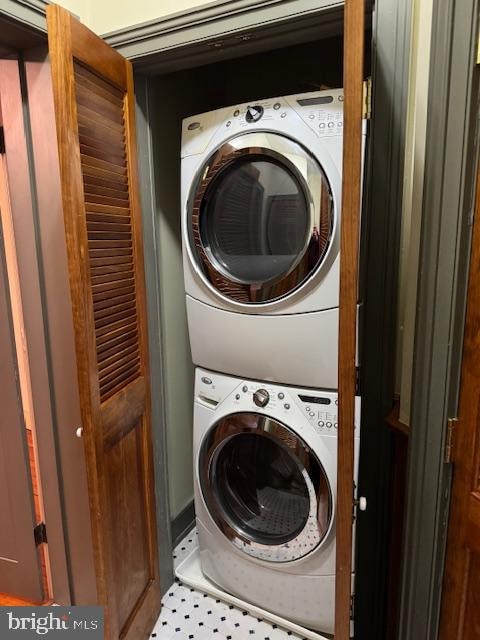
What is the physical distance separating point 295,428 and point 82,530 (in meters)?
0.89

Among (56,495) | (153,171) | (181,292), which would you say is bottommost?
(56,495)

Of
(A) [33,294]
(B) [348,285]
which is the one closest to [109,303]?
(A) [33,294]

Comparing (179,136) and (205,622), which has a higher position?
(179,136)

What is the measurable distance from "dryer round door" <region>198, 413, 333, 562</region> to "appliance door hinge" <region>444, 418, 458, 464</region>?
17.2 inches

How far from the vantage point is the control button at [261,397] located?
1469 mm

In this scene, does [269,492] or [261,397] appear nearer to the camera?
[261,397]

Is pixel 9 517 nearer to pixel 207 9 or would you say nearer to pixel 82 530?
pixel 82 530

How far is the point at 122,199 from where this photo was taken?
135 cm

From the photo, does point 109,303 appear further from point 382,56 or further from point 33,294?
point 382,56

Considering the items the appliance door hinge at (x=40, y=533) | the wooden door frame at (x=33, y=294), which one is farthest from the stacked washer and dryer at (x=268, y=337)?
the appliance door hinge at (x=40, y=533)

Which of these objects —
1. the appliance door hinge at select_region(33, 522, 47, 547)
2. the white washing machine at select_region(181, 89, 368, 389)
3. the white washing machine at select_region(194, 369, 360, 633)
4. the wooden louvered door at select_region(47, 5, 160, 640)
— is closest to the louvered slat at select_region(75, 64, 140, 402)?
the wooden louvered door at select_region(47, 5, 160, 640)

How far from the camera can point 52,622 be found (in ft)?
5.14

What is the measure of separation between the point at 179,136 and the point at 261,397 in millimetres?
1154

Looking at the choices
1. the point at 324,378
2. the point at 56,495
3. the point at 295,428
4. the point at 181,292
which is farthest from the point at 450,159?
the point at 56,495
